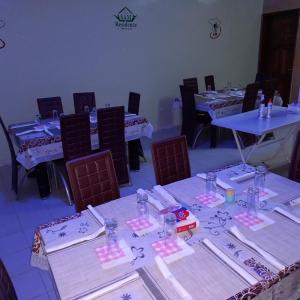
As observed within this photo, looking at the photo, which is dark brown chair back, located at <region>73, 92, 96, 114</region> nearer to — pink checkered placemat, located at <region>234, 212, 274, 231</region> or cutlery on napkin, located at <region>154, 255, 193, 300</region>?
pink checkered placemat, located at <region>234, 212, 274, 231</region>

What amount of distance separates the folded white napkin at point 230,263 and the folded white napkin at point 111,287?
34cm

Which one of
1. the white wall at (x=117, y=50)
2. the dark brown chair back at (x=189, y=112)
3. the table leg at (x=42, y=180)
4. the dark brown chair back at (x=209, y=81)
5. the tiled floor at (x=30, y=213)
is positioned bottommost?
the tiled floor at (x=30, y=213)

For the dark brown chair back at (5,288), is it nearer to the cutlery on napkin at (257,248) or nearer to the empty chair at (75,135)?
the cutlery on napkin at (257,248)

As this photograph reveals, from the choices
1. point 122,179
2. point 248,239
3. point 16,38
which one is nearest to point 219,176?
point 248,239

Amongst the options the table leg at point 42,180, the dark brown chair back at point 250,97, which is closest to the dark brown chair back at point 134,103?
the table leg at point 42,180

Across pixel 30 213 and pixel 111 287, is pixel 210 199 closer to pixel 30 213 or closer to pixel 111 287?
pixel 111 287

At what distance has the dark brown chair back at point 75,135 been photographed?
2711mm

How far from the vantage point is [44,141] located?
9.57ft

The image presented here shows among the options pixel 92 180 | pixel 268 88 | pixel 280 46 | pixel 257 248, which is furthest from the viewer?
pixel 280 46

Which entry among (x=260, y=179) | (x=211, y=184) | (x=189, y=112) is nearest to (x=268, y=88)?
(x=189, y=112)

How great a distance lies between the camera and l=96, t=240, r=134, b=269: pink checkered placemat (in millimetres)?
1180

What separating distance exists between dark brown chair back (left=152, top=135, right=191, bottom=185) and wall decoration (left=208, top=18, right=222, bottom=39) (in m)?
4.35

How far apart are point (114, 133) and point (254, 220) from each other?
1947mm

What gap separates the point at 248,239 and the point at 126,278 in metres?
0.57
